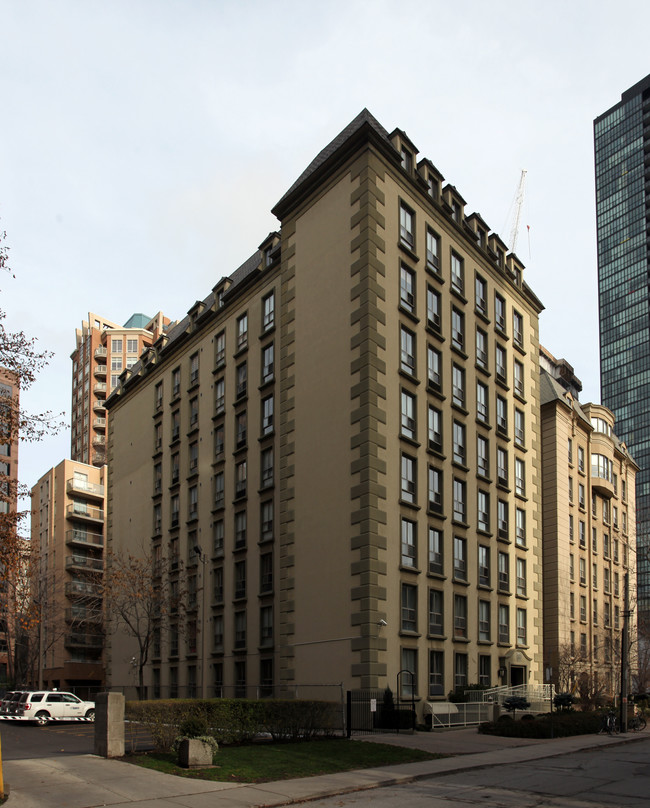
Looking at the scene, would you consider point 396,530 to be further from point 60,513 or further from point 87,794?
point 60,513

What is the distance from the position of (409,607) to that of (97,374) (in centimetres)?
9417

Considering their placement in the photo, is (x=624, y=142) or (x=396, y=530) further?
(x=624, y=142)

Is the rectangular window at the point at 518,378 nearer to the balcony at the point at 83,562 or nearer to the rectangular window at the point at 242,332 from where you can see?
the rectangular window at the point at 242,332

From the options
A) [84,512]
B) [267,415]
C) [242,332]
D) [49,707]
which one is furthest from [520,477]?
[84,512]

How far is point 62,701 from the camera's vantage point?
1612 inches

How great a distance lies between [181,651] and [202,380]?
54.2 ft

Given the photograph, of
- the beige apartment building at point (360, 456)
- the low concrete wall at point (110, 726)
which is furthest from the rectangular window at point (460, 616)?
the low concrete wall at point (110, 726)

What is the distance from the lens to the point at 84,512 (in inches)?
3364

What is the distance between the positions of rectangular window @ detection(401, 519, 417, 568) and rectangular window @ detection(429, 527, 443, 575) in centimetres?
149

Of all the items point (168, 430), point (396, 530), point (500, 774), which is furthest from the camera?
point (168, 430)

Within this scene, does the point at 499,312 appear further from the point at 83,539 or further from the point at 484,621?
the point at 83,539

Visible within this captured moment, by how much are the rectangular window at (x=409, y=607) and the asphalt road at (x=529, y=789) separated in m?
11.2

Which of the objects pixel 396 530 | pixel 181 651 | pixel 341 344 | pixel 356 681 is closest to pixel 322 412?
pixel 341 344

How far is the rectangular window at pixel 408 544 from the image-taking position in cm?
3438
